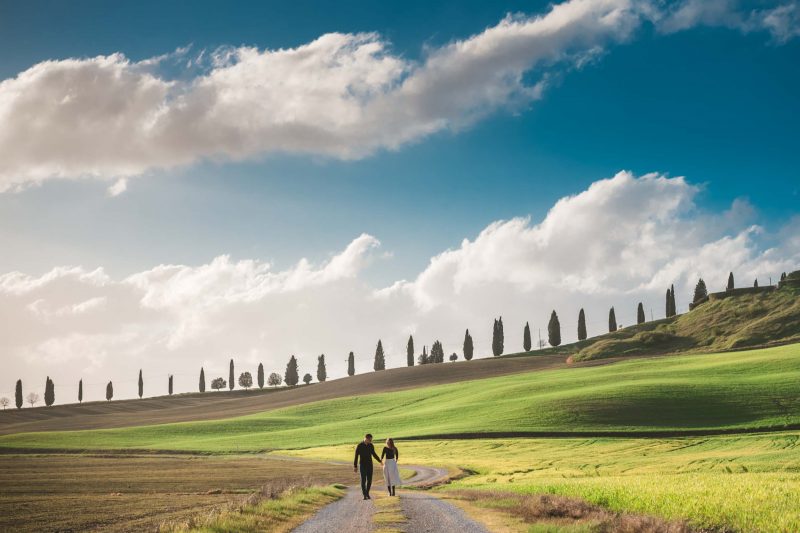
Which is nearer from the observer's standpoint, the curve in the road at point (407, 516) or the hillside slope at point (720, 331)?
the curve in the road at point (407, 516)

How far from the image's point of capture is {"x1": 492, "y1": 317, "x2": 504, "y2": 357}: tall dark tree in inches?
7692

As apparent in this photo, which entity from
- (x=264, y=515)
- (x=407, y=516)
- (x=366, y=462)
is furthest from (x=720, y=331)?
(x=264, y=515)

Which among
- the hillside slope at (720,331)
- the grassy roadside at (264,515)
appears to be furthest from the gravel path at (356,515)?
the hillside slope at (720,331)

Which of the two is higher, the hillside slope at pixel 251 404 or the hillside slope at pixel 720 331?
the hillside slope at pixel 720 331

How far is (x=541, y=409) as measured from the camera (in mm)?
86625

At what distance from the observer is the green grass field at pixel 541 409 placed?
77.6 meters

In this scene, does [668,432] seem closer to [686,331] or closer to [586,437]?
[586,437]

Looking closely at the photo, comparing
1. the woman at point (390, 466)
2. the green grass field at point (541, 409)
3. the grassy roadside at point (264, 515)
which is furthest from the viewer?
the green grass field at point (541, 409)

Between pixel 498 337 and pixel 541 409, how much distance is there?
110 metres

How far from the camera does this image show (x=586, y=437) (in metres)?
71.6

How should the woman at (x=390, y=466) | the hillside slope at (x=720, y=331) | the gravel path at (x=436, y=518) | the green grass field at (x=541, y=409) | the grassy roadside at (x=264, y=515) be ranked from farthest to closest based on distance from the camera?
the hillside slope at (x=720, y=331)
the green grass field at (x=541, y=409)
the woman at (x=390, y=466)
the grassy roadside at (x=264, y=515)
the gravel path at (x=436, y=518)

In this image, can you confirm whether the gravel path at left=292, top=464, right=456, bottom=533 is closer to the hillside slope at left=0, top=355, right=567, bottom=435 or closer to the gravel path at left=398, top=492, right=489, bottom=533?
the gravel path at left=398, top=492, right=489, bottom=533

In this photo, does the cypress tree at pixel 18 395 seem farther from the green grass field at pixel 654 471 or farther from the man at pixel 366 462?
the man at pixel 366 462

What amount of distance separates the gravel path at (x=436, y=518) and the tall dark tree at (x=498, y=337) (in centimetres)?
17128
